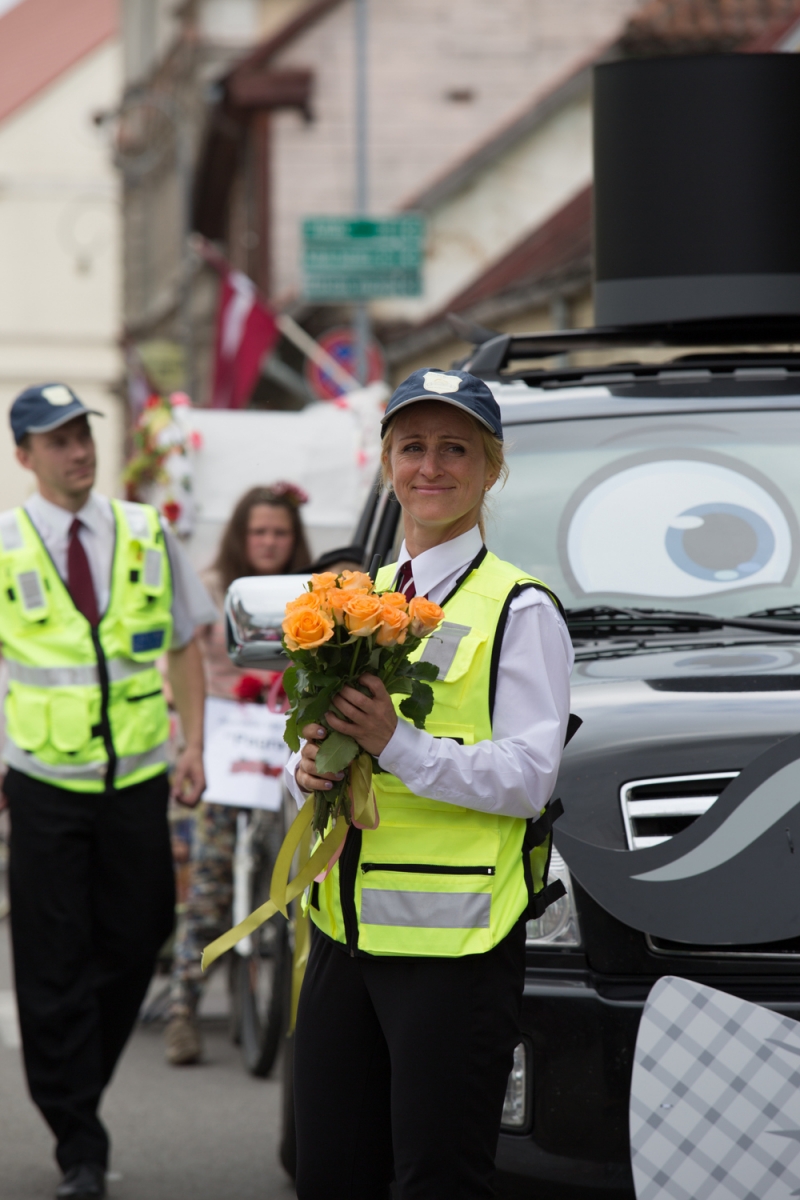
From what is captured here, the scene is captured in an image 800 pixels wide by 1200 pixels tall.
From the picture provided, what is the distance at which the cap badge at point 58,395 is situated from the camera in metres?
6.11

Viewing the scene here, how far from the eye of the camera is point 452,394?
11.4ft

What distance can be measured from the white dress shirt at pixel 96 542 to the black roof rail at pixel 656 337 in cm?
125

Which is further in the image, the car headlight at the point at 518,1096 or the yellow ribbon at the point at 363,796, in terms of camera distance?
the car headlight at the point at 518,1096

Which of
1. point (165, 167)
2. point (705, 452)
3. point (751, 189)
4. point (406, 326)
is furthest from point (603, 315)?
point (165, 167)

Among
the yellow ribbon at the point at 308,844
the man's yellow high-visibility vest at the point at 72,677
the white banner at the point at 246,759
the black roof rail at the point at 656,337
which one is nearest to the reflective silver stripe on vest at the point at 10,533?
the man's yellow high-visibility vest at the point at 72,677

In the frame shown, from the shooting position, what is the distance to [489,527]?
16.4 feet

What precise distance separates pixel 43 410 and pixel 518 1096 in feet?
9.72

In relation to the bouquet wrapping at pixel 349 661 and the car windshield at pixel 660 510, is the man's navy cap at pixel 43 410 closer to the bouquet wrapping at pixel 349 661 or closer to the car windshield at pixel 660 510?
the car windshield at pixel 660 510

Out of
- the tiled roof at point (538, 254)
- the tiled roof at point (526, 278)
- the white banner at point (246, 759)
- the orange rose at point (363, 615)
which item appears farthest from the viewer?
the tiled roof at point (538, 254)

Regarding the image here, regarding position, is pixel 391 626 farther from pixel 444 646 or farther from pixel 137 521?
pixel 137 521

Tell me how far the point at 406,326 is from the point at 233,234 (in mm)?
10770

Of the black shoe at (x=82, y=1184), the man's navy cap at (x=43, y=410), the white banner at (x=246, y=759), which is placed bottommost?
the black shoe at (x=82, y=1184)

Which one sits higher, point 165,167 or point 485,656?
point 165,167

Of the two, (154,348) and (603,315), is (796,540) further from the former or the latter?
(154,348)
